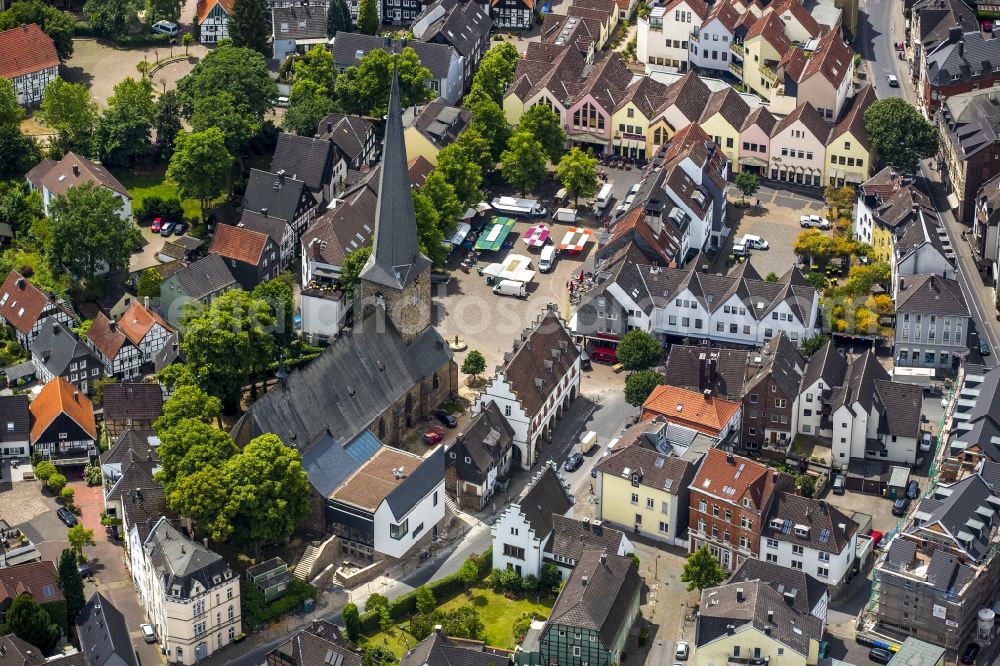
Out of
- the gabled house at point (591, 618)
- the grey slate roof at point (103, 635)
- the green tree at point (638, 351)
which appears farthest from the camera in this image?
the green tree at point (638, 351)

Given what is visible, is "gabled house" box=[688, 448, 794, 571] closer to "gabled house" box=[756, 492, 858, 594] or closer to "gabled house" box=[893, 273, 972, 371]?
"gabled house" box=[756, 492, 858, 594]

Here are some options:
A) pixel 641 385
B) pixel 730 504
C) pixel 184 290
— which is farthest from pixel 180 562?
pixel 641 385

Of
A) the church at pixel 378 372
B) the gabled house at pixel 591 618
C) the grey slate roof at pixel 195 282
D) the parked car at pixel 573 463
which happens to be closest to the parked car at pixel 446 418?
the church at pixel 378 372

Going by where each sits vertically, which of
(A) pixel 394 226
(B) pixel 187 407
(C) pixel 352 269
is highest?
(A) pixel 394 226

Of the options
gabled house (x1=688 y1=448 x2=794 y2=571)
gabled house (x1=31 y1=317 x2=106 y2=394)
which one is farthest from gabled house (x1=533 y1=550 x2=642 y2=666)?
gabled house (x1=31 y1=317 x2=106 y2=394)

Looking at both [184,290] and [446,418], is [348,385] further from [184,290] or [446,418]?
[184,290]

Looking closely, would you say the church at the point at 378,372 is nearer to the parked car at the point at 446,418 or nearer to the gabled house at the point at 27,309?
the parked car at the point at 446,418
